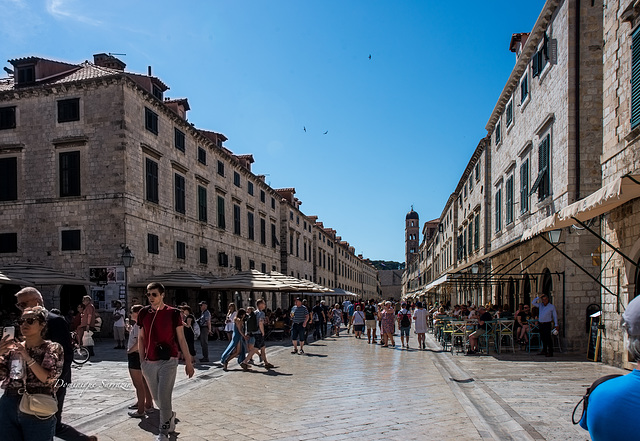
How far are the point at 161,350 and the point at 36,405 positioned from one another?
209cm

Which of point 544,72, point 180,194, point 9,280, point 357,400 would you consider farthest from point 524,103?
point 9,280

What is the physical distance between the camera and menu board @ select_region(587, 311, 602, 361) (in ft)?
39.9

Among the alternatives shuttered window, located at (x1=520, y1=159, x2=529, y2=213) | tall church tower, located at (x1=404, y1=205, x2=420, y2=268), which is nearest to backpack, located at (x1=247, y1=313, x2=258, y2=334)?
shuttered window, located at (x1=520, y1=159, x2=529, y2=213)

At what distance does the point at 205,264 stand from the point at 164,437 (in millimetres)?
22953

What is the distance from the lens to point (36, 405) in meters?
3.87

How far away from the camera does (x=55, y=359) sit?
13.4 ft

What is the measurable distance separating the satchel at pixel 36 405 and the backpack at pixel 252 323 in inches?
338

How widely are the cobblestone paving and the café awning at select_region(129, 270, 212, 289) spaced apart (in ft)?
25.1

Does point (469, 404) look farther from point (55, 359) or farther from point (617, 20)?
point (617, 20)

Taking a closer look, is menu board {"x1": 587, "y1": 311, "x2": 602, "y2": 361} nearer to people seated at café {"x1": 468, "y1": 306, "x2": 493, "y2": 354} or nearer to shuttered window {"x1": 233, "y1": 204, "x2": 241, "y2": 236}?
people seated at café {"x1": 468, "y1": 306, "x2": 493, "y2": 354}

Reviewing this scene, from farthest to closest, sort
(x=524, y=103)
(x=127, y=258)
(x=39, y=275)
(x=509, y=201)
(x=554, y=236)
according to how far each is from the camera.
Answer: (x=509, y=201)
(x=127, y=258)
(x=524, y=103)
(x=39, y=275)
(x=554, y=236)

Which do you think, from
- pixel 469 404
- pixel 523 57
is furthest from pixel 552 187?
pixel 469 404

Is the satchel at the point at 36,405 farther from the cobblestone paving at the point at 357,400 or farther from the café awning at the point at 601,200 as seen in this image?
the café awning at the point at 601,200

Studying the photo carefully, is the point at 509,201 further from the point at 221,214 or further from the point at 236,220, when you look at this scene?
the point at 236,220
